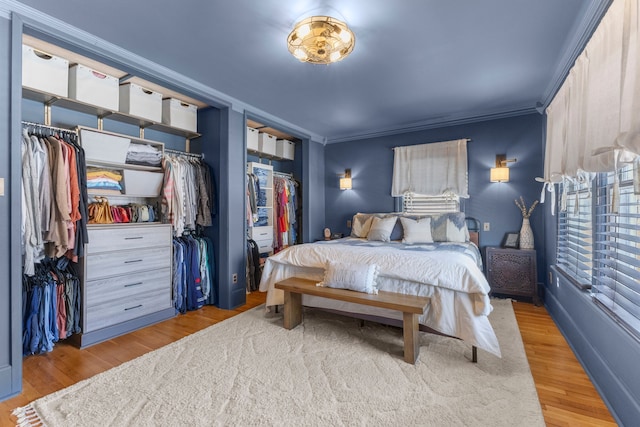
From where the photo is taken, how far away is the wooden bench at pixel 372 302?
2.14m

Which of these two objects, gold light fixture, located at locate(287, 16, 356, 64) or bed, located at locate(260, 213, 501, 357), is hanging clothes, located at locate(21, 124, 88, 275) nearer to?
bed, located at locate(260, 213, 501, 357)

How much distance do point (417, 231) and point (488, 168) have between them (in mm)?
1409

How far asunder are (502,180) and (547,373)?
2.46 m

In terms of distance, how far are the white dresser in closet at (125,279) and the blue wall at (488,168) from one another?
3.12 m

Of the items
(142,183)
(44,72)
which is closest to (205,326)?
(142,183)

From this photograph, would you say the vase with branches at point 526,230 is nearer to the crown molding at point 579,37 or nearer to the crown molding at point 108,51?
the crown molding at point 579,37

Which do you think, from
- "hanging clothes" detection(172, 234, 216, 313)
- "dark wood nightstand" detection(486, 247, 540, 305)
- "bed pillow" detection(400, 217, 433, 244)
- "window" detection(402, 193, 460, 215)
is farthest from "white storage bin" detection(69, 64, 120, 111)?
"dark wood nightstand" detection(486, 247, 540, 305)

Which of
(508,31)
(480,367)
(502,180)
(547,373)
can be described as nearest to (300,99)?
(508,31)

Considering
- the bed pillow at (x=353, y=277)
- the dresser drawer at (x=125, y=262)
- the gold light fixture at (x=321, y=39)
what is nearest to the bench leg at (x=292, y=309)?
the bed pillow at (x=353, y=277)

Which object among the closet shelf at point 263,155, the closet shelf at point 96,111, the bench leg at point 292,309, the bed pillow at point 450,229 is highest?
the closet shelf at point 96,111

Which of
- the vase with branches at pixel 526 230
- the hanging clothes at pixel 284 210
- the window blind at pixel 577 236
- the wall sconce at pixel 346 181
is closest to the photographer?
the window blind at pixel 577 236

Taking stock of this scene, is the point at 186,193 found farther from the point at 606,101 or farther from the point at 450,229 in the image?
the point at 606,101

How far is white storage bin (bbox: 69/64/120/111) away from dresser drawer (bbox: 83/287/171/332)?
5.86 feet

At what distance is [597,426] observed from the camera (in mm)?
1532
